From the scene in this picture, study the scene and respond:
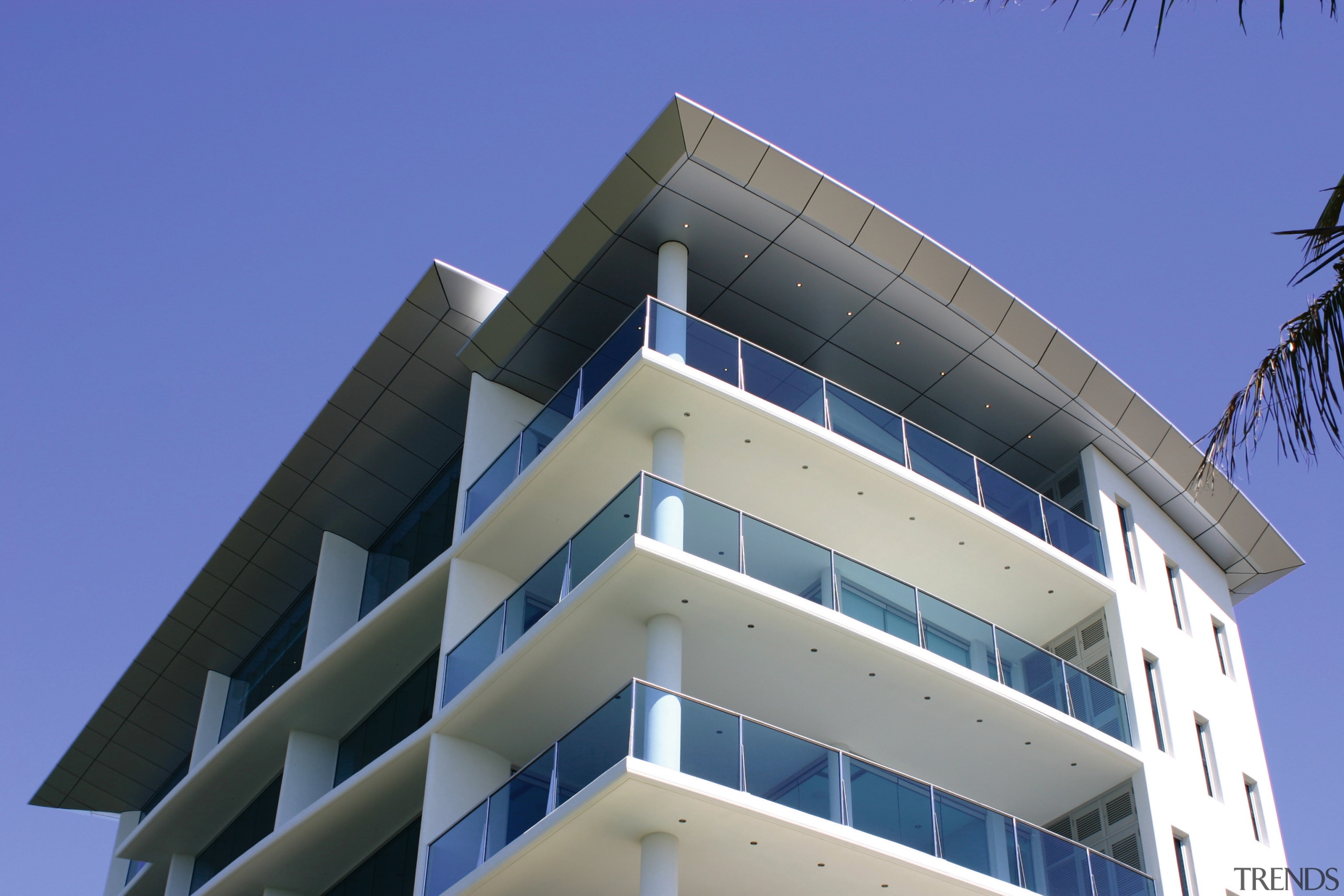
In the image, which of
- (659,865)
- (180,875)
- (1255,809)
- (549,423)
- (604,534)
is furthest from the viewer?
(180,875)

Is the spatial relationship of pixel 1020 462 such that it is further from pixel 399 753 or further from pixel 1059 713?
pixel 399 753

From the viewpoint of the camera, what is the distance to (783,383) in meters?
16.3

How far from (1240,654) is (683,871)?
1148 cm

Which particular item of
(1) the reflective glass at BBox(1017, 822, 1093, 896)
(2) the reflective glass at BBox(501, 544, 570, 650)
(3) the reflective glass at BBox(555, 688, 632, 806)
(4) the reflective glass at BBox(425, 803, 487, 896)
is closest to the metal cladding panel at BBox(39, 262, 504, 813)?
(2) the reflective glass at BBox(501, 544, 570, 650)

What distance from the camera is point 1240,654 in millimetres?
20516

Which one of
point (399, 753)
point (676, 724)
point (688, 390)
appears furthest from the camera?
point (399, 753)

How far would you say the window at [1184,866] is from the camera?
15953mm

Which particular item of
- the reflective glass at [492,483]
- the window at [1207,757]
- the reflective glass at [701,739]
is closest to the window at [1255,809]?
the window at [1207,757]

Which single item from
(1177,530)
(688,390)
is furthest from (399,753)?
(1177,530)

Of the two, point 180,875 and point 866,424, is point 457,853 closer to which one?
point 866,424

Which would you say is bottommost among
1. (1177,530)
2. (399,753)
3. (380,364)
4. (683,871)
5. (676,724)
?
(683,871)

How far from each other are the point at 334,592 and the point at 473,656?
6714mm

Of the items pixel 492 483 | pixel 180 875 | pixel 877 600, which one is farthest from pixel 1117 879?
pixel 180 875

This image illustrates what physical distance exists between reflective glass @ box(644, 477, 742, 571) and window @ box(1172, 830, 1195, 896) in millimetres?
7012
